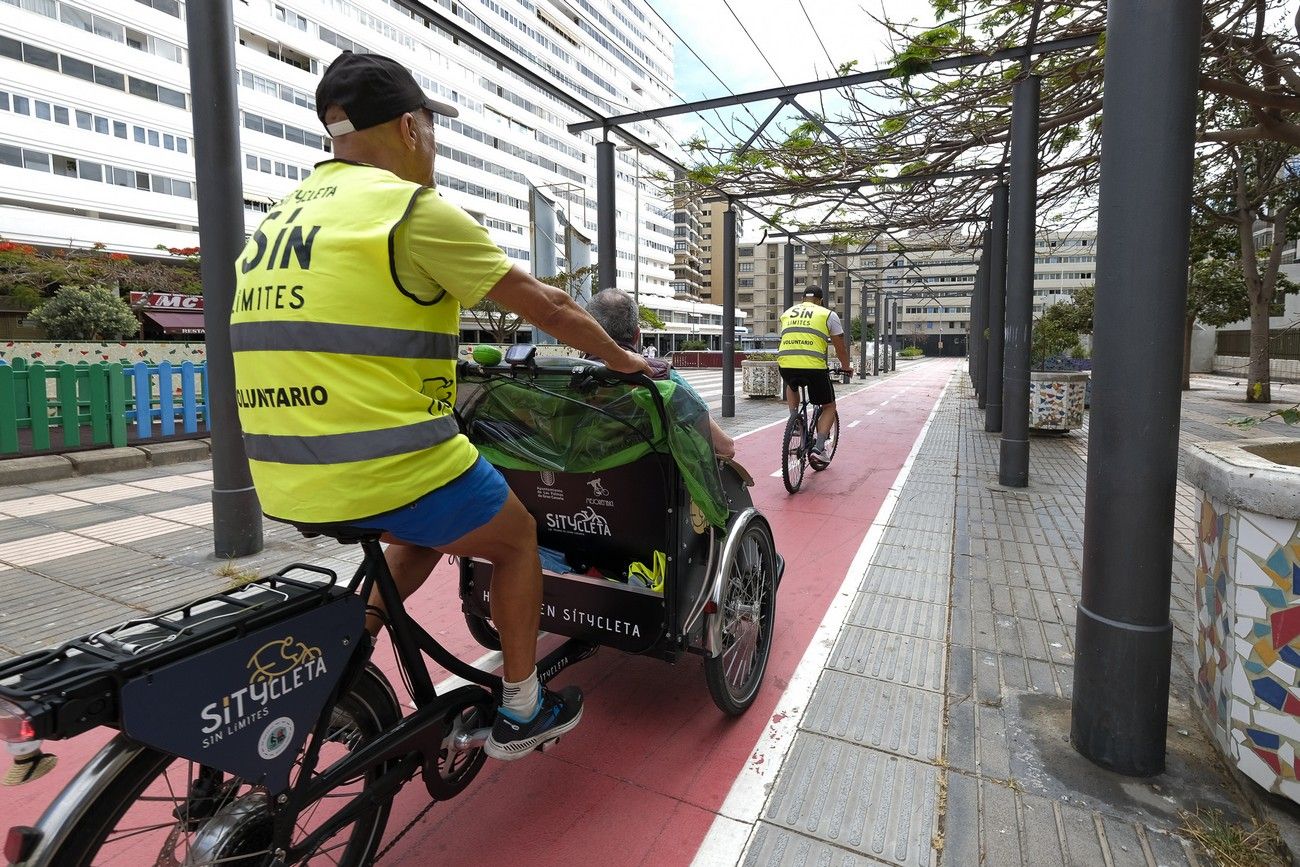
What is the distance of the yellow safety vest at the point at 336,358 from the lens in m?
1.69

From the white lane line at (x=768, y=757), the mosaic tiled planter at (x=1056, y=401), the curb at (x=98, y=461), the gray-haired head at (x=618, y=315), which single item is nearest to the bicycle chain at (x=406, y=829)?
the white lane line at (x=768, y=757)

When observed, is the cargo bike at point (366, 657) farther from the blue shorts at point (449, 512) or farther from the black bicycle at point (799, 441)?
the black bicycle at point (799, 441)

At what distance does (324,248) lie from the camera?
1.70m

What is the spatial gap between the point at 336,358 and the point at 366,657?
2.46 feet

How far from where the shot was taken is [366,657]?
185cm

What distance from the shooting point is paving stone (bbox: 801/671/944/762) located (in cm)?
286

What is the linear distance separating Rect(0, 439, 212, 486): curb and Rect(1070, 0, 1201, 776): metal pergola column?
331 inches

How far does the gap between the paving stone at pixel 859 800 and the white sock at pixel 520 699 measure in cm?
89

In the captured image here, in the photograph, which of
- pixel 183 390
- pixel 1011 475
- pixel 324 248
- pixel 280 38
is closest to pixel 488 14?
pixel 280 38

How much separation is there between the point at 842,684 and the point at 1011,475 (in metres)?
5.36

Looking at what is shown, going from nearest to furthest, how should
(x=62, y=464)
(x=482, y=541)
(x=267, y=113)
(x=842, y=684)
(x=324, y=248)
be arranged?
1. (x=324, y=248)
2. (x=482, y=541)
3. (x=842, y=684)
4. (x=62, y=464)
5. (x=267, y=113)

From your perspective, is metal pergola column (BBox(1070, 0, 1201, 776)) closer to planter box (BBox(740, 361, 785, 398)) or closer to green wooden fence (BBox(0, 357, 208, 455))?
green wooden fence (BBox(0, 357, 208, 455))

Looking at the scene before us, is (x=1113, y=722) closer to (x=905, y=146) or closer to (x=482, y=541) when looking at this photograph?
(x=482, y=541)

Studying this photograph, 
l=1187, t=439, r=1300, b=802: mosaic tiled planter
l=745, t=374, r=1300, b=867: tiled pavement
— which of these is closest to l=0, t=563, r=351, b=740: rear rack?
l=745, t=374, r=1300, b=867: tiled pavement
